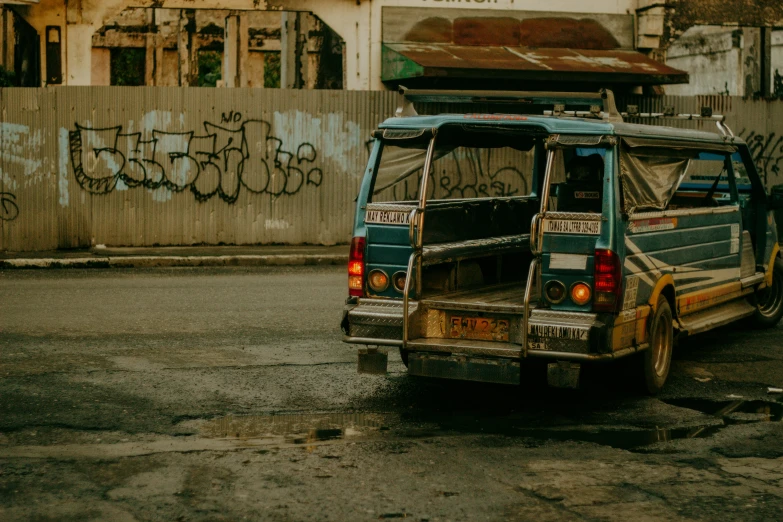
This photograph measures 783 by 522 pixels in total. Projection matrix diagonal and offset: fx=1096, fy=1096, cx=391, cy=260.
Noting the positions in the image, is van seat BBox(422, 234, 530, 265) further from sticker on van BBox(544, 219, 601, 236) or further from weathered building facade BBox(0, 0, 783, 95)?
weathered building facade BBox(0, 0, 783, 95)

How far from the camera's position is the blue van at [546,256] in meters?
6.95

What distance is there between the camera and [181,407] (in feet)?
24.2

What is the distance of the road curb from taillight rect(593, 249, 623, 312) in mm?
10677

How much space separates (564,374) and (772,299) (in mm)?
4807

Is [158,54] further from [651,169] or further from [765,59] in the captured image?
[651,169]

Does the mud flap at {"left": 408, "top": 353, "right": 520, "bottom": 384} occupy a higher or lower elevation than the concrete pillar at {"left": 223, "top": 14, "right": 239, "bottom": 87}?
lower

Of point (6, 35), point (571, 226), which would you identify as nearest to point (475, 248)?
point (571, 226)

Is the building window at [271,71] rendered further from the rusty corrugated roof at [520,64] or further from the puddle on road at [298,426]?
the puddle on road at [298,426]

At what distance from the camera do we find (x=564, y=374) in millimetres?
6914

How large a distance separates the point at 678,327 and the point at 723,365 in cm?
104

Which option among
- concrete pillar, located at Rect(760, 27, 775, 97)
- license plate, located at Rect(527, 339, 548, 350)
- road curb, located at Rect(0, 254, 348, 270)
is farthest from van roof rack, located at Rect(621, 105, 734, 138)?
concrete pillar, located at Rect(760, 27, 775, 97)

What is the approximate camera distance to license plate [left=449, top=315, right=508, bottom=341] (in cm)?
729

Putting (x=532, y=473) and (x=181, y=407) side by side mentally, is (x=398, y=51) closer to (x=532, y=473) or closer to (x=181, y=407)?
(x=181, y=407)

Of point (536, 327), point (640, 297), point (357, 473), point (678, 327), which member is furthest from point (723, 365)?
point (357, 473)
